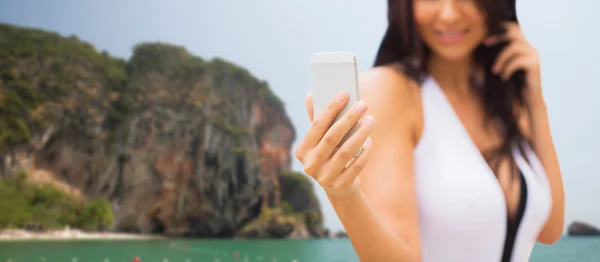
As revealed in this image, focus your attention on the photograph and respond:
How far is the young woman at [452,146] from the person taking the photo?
83 centimetres

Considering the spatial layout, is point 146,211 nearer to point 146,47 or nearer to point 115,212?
point 115,212

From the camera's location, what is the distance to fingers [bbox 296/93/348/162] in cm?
67

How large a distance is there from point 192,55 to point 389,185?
128 ft

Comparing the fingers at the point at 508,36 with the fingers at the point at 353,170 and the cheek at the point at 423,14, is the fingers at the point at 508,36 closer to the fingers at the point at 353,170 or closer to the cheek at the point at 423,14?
the cheek at the point at 423,14

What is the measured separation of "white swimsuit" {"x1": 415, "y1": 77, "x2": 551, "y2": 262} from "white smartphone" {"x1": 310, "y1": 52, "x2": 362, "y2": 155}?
0.87 feet

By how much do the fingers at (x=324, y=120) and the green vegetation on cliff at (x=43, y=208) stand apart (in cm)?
3001

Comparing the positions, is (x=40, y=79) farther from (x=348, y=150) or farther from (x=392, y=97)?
(x=348, y=150)

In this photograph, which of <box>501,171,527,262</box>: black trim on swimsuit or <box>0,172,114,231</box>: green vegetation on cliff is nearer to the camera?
<box>501,171,527,262</box>: black trim on swimsuit

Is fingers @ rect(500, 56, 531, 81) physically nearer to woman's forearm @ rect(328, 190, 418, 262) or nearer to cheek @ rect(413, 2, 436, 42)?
cheek @ rect(413, 2, 436, 42)

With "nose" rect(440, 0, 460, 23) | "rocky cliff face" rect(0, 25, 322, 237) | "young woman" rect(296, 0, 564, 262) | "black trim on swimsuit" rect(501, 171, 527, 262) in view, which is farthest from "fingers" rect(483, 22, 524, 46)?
"rocky cliff face" rect(0, 25, 322, 237)

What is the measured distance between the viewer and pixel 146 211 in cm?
3419

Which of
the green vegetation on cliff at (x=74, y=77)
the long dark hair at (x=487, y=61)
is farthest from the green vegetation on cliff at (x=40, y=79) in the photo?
the long dark hair at (x=487, y=61)

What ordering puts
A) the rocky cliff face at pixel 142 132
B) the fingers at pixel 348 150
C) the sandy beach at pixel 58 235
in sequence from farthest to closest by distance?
the rocky cliff face at pixel 142 132, the sandy beach at pixel 58 235, the fingers at pixel 348 150

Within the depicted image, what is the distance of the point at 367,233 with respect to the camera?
2.56ft
